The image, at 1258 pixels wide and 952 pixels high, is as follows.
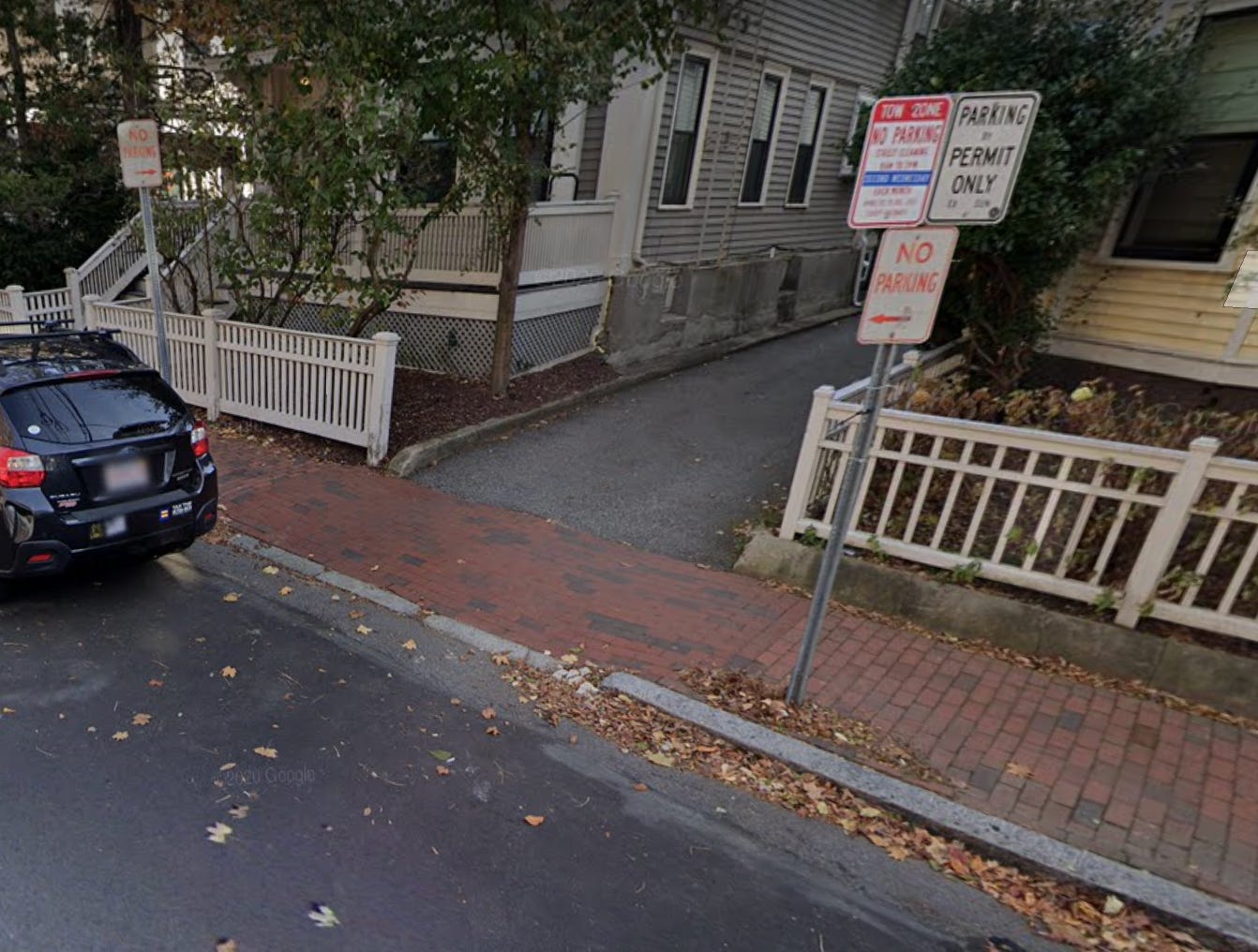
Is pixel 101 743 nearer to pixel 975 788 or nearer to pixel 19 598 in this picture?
pixel 19 598

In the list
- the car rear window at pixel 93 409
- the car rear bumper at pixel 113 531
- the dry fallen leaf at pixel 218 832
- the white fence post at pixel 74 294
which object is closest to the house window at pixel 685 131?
the car rear window at pixel 93 409

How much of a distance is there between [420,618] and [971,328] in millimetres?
6624

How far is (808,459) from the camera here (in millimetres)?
5434

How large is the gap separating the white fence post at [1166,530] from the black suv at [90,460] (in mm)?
5903

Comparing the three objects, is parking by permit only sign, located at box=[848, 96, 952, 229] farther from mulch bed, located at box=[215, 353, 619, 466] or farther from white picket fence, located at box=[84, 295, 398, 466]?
mulch bed, located at box=[215, 353, 619, 466]

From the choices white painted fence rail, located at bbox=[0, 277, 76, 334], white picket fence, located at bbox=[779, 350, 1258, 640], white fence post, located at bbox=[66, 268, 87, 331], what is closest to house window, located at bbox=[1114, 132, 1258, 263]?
white picket fence, located at bbox=[779, 350, 1258, 640]

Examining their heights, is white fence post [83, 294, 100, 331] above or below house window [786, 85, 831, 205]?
below

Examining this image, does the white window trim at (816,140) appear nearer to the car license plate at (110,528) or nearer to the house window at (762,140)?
the house window at (762,140)

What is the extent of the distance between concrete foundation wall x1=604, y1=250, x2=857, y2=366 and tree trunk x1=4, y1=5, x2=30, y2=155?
10221mm

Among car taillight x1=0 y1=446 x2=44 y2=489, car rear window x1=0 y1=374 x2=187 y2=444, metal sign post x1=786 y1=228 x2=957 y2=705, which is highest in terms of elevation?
metal sign post x1=786 y1=228 x2=957 y2=705

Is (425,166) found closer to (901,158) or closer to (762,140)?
(901,158)

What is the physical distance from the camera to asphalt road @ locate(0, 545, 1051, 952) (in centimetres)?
269

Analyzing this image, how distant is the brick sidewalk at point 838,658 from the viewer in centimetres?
338

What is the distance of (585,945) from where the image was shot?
2656 mm
